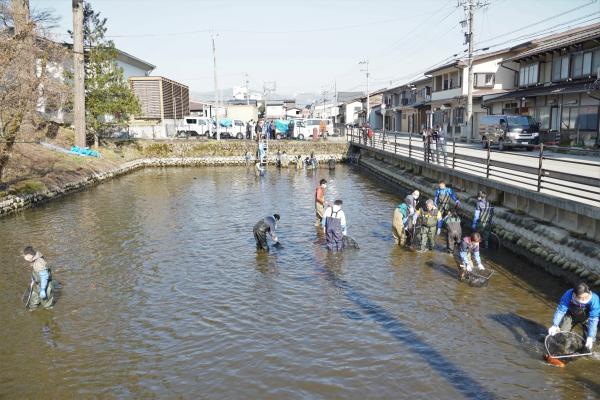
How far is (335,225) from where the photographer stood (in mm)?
14422

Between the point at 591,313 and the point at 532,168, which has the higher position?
the point at 532,168

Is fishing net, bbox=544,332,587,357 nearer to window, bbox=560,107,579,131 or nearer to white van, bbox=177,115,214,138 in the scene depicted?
window, bbox=560,107,579,131

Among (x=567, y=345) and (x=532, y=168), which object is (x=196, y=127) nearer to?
(x=532, y=168)

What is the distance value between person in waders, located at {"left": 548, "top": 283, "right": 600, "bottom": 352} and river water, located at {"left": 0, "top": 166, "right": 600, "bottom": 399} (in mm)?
580

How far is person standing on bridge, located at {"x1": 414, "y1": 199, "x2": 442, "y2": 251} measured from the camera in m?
14.5

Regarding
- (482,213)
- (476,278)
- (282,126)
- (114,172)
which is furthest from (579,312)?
(282,126)

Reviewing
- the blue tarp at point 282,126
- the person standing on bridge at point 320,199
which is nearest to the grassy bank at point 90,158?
the blue tarp at point 282,126

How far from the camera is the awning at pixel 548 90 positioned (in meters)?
27.0

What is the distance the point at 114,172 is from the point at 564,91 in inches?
1204

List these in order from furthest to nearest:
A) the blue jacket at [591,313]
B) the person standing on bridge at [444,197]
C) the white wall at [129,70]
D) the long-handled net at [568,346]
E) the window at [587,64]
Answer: the white wall at [129,70] → the window at [587,64] → the person standing on bridge at [444,197] → the long-handled net at [568,346] → the blue jacket at [591,313]

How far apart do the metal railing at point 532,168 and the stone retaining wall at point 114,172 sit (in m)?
17.3

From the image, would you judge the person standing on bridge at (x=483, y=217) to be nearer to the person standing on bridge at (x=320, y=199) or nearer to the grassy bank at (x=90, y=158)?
the person standing on bridge at (x=320, y=199)

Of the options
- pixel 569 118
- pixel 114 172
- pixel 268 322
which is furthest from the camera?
pixel 114 172

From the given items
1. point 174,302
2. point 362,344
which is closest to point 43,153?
point 174,302
